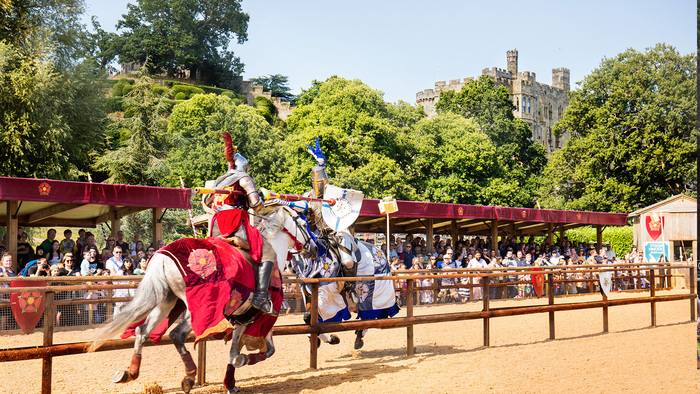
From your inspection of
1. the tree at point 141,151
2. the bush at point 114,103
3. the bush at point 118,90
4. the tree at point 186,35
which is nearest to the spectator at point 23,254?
the tree at point 141,151

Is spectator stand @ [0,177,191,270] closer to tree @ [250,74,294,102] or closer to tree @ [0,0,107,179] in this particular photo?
tree @ [0,0,107,179]

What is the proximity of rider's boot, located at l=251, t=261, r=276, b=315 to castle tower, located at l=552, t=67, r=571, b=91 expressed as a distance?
101 metres

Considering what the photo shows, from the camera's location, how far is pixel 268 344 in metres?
6.83

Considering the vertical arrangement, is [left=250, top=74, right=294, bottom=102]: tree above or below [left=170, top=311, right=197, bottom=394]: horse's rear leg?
above

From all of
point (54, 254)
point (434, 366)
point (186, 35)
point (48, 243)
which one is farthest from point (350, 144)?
point (186, 35)

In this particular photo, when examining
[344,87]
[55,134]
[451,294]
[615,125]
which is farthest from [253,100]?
[451,294]

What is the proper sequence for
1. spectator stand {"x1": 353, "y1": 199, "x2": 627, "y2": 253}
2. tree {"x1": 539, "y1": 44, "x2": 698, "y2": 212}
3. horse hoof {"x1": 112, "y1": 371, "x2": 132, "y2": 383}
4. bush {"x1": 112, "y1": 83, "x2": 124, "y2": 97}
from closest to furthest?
horse hoof {"x1": 112, "y1": 371, "x2": 132, "y2": 383}, spectator stand {"x1": 353, "y1": 199, "x2": 627, "y2": 253}, tree {"x1": 539, "y1": 44, "x2": 698, "y2": 212}, bush {"x1": 112, "y1": 83, "x2": 124, "y2": 97}

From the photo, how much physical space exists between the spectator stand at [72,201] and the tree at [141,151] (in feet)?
66.9

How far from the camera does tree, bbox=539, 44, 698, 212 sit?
139 ft

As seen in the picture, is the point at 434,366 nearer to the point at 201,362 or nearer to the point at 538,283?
the point at 201,362

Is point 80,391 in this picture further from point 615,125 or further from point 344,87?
point 615,125

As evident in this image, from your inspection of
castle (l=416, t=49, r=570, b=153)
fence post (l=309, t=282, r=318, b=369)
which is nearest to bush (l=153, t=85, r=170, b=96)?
castle (l=416, t=49, r=570, b=153)

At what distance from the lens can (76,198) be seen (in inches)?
518

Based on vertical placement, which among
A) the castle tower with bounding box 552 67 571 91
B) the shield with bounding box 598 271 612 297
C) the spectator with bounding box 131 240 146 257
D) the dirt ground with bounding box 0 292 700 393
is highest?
the castle tower with bounding box 552 67 571 91
